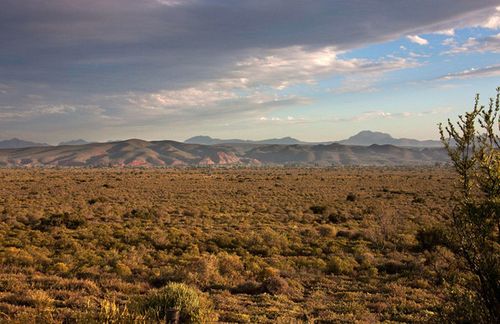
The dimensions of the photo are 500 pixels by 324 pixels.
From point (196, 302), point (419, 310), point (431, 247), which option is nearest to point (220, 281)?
point (196, 302)

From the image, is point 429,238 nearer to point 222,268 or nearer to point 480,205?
point 222,268

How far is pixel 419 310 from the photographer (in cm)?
975

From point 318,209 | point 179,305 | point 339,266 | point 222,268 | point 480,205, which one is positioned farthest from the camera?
point 318,209

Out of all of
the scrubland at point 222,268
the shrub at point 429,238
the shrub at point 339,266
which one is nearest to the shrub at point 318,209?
the scrubland at point 222,268

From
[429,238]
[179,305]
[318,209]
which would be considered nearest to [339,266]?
[429,238]

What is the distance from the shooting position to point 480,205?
19.5 ft

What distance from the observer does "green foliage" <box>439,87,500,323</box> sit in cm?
577

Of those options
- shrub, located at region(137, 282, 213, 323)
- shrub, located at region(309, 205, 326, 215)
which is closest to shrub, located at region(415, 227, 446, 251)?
shrub, located at region(309, 205, 326, 215)

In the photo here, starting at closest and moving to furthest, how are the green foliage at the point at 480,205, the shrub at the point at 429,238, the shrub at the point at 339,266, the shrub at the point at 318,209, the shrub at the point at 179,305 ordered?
the green foliage at the point at 480,205, the shrub at the point at 179,305, the shrub at the point at 339,266, the shrub at the point at 429,238, the shrub at the point at 318,209

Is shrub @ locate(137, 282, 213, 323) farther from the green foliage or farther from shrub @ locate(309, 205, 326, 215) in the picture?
shrub @ locate(309, 205, 326, 215)

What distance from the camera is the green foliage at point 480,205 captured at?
5770 millimetres

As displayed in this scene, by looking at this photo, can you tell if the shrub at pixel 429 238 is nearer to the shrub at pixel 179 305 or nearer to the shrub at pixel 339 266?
the shrub at pixel 339 266

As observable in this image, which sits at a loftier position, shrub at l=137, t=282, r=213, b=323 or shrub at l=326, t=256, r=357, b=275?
shrub at l=137, t=282, r=213, b=323

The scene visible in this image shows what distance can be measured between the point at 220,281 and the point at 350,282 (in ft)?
14.5
